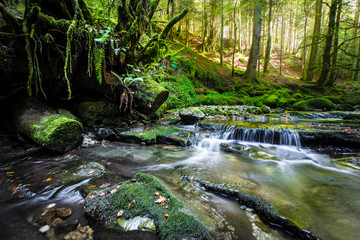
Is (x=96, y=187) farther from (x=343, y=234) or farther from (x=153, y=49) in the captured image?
(x=153, y=49)

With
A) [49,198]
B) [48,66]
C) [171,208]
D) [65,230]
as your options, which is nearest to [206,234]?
[171,208]

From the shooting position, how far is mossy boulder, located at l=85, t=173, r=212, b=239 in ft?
5.15

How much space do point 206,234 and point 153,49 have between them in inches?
207

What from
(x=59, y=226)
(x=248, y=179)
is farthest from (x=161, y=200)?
(x=248, y=179)

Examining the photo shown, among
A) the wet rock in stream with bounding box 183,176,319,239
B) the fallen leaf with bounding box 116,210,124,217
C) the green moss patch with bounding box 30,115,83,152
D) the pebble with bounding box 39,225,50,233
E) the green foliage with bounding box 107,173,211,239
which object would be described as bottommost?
the pebble with bounding box 39,225,50,233

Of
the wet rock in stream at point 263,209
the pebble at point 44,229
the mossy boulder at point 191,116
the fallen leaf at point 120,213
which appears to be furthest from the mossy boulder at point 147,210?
the mossy boulder at point 191,116

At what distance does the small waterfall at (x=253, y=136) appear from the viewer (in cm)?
505

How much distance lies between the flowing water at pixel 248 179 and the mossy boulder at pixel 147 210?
25 centimetres

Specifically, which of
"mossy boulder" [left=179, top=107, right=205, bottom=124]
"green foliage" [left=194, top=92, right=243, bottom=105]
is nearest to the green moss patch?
"mossy boulder" [left=179, top=107, right=205, bottom=124]

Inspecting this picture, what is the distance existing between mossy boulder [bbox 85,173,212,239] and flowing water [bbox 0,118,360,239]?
247 millimetres

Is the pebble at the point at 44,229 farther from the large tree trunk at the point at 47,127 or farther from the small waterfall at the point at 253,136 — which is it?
the small waterfall at the point at 253,136

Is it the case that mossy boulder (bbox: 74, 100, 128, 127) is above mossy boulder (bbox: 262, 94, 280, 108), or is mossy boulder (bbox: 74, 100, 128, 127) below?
below

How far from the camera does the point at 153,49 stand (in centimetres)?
528

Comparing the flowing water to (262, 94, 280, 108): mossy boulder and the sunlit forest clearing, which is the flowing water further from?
(262, 94, 280, 108): mossy boulder
